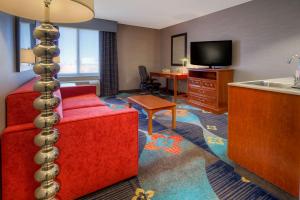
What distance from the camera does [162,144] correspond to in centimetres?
246

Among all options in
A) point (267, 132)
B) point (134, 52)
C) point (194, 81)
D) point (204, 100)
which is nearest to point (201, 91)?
point (204, 100)

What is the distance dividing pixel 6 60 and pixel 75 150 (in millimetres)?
995

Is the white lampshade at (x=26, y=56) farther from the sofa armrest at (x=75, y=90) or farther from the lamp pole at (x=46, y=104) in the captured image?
the lamp pole at (x=46, y=104)

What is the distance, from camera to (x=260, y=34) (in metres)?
3.61

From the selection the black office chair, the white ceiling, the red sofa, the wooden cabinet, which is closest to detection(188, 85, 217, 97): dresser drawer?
the wooden cabinet

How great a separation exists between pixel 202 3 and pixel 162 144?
3.18 meters

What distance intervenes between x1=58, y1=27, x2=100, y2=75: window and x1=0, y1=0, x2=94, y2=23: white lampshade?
454 centimetres

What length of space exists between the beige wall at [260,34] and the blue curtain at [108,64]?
2836 millimetres

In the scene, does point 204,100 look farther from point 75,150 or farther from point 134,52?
point 75,150

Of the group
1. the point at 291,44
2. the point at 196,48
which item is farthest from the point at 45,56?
the point at 196,48

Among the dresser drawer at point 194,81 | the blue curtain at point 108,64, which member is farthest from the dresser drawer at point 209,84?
the blue curtain at point 108,64

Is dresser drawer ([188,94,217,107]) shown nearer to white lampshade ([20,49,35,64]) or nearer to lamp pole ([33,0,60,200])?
white lampshade ([20,49,35,64])

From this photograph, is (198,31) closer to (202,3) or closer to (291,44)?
(202,3)

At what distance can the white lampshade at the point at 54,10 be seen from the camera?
3.46ft
